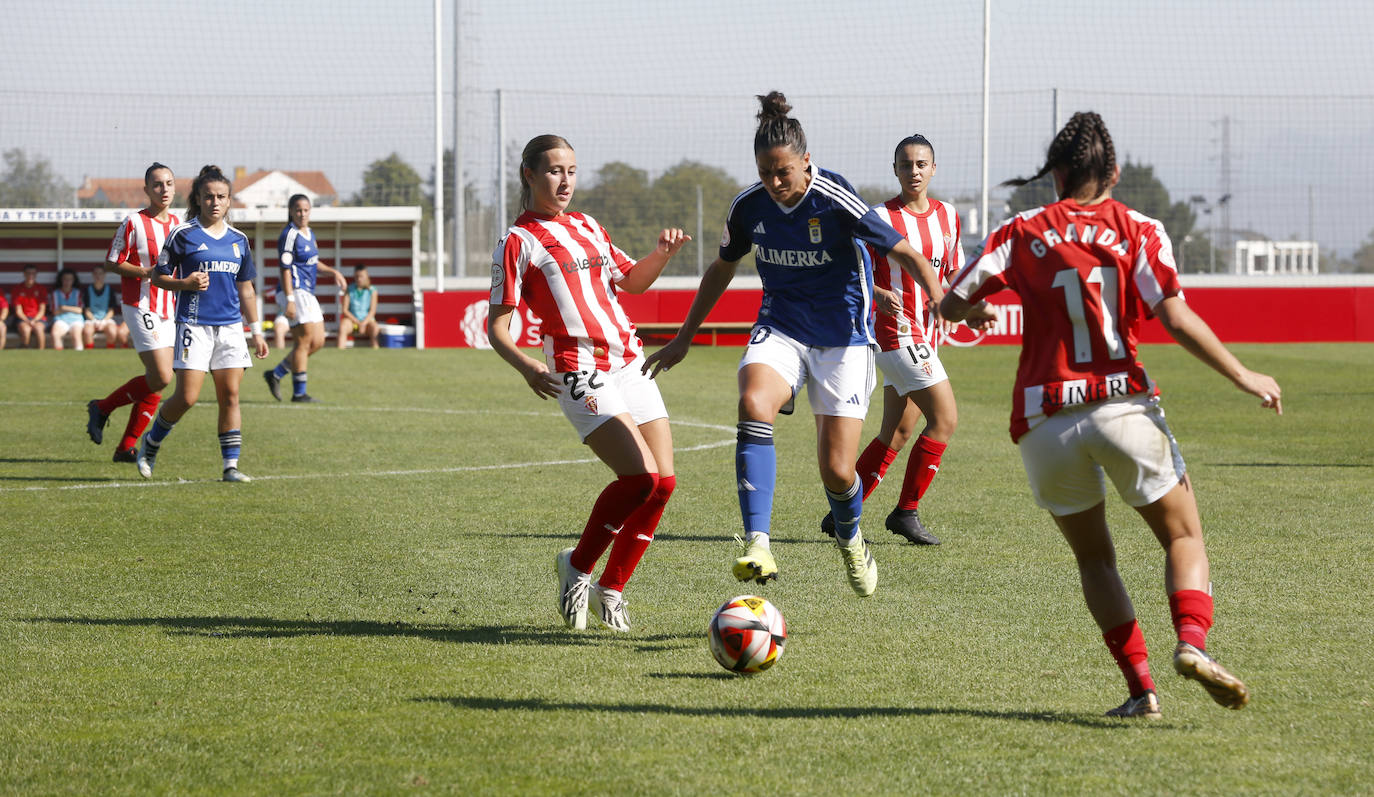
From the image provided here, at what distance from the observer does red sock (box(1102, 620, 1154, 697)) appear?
167 inches

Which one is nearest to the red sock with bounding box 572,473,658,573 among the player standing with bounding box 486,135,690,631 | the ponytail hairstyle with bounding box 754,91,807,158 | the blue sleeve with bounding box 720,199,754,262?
the player standing with bounding box 486,135,690,631

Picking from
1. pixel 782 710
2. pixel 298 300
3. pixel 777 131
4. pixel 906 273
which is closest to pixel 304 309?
pixel 298 300

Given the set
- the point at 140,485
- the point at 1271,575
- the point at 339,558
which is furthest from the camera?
the point at 140,485

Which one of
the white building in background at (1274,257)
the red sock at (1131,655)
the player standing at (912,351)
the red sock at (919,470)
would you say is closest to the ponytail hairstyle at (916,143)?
the player standing at (912,351)

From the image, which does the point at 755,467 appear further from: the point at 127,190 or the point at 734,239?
the point at 127,190

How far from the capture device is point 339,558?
23.4ft

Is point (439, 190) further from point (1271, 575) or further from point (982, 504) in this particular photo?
point (1271, 575)

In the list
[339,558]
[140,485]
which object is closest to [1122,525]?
[339,558]

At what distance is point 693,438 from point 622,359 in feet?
22.3

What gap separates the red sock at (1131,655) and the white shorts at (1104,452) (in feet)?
1.33

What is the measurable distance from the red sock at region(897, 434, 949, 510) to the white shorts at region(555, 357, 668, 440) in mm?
2362

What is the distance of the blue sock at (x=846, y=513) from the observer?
5.93 metres

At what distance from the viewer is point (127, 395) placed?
37.1ft

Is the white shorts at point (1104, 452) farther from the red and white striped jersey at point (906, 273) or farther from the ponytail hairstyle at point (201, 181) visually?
the ponytail hairstyle at point (201, 181)
